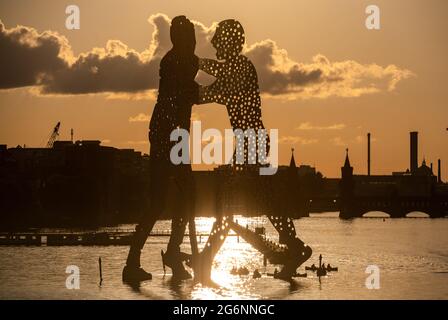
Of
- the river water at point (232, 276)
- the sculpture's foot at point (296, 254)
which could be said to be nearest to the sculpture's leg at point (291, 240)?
the sculpture's foot at point (296, 254)

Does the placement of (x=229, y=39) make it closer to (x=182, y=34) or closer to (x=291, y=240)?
(x=182, y=34)

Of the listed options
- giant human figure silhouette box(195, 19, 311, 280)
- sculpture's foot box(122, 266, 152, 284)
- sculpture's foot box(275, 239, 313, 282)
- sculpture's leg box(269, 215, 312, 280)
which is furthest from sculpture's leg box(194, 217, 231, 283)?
sculpture's foot box(122, 266, 152, 284)

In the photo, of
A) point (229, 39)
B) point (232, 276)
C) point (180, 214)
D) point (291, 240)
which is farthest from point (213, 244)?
point (232, 276)

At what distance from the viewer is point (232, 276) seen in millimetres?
63500

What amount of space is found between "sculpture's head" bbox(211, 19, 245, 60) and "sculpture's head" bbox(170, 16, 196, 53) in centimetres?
112

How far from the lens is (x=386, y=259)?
305ft

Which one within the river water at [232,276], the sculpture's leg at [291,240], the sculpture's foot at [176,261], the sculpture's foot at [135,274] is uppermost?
the sculpture's leg at [291,240]

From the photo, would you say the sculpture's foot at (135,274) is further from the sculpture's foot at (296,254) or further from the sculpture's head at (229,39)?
the sculpture's head at (229,39)

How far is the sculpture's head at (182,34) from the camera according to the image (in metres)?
45.5

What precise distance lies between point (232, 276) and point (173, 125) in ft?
62.5

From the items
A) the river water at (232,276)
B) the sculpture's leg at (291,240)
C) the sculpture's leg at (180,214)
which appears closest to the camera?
the sculpture's leg at (180,214)
